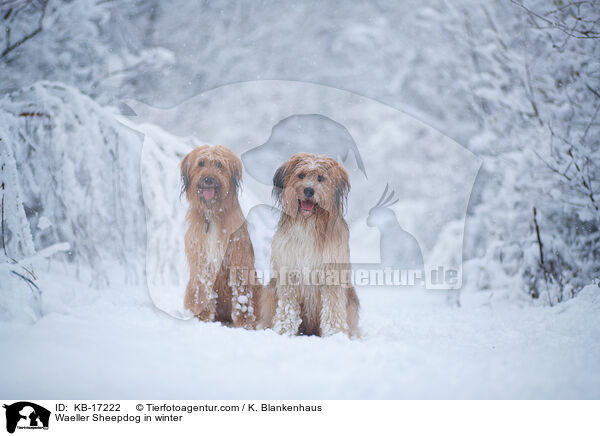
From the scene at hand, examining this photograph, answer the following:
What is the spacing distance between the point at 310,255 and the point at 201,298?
791mm

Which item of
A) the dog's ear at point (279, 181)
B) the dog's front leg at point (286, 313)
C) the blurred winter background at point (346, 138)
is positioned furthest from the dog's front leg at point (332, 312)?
the dog's ear at point (279, 181)

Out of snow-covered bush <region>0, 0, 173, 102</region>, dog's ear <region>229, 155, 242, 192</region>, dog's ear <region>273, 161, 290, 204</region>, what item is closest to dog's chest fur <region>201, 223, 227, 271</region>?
dog's ear <region>229, 155, 242, 192</region>

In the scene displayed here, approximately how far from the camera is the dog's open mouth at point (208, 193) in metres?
2.63

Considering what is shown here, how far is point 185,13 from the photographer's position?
11.4ft

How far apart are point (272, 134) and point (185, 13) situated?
4.43 ft

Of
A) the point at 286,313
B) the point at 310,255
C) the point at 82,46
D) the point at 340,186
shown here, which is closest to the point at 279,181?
the point at 340,186

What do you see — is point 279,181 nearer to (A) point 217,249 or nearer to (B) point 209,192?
(B) point 209,192

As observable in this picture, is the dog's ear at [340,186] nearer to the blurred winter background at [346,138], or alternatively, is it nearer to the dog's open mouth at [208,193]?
the blurred winter background at [346,138]

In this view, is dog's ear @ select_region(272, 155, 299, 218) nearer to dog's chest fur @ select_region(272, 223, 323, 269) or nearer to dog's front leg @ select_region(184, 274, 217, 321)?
dog's chest fur @ select_region(272, 223, 323, 269)

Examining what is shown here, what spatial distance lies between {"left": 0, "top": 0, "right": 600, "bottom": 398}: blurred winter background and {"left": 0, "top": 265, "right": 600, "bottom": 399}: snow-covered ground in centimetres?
5

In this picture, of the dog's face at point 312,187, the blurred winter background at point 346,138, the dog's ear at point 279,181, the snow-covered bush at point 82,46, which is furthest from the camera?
the snow-covered bush at point 82,46

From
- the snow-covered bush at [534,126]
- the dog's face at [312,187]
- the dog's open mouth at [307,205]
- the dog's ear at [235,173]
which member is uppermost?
the snow-covered bush at [534,126]
